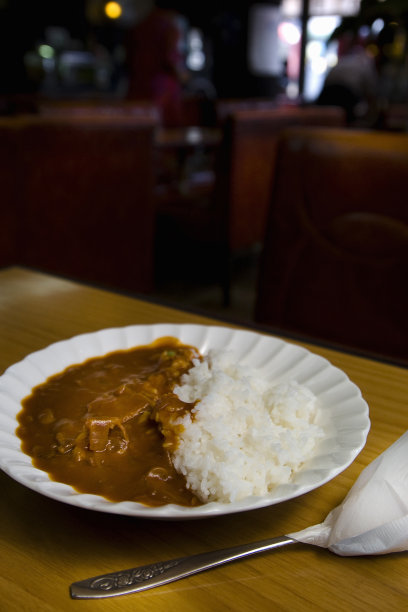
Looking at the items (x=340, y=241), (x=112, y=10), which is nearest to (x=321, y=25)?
(x=112, y=10)

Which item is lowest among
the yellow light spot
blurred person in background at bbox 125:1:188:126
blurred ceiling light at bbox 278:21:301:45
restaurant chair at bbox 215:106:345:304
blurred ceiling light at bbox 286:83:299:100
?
restaurant chair at bbox 215:106:345:304

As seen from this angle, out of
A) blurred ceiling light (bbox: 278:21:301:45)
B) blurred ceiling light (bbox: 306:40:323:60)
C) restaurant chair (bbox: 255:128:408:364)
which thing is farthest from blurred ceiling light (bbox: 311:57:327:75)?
restaurant chair (bbox: 255:128:408:364)

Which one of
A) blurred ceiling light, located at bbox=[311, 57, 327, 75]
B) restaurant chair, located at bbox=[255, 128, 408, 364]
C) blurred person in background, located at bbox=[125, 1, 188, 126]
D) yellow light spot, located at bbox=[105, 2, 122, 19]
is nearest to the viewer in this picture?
restaurant chair, located at bbox=[255, 128, 408, 364]

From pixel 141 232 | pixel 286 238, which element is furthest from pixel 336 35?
pixel 141 232

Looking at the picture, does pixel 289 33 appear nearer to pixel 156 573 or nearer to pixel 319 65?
pixel 319 65

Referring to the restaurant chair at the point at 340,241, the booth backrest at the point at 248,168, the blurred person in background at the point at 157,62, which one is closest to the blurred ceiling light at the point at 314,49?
the blurred person in background at the point at 157,62

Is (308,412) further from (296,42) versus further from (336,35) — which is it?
(296,42)

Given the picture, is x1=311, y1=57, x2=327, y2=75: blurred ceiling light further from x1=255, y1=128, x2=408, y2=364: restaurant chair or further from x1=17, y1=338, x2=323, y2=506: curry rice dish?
x1=17, y1=338, x2=323, y2=506: curry rice dish
